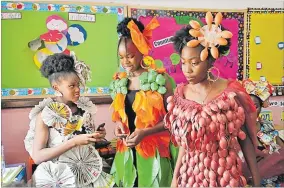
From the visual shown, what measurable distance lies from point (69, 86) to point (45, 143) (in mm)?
244

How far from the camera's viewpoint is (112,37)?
1.55 meters

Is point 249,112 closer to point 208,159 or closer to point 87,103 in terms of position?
point 208,159

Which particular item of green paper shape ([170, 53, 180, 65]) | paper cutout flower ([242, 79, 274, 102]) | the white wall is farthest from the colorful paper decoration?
paper cutout flower ([242, 79, 274, 102])

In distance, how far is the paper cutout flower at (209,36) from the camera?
58.7 inches

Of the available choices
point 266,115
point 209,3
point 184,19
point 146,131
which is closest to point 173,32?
point 184,19

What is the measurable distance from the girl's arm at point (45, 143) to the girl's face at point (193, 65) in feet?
1.42

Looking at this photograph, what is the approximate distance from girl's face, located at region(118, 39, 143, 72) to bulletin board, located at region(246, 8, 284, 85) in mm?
460

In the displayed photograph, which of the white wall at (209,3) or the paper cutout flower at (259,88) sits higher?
the white wall at (209,3)

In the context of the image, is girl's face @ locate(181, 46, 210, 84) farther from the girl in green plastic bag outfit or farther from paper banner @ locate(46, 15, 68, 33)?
paper banner @ locate(46, 15, 68, 33)

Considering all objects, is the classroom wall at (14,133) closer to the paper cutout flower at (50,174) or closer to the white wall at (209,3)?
the paper cutout flower at (50,174)

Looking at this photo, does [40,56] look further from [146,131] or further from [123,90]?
[146,131]

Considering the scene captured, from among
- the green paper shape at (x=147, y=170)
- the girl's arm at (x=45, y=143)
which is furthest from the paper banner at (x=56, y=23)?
the green paper shape at (x=147, y=170)

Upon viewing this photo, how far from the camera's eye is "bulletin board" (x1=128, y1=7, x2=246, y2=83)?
5.07 ft

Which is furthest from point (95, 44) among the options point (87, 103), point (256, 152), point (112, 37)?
point (256, 152)
